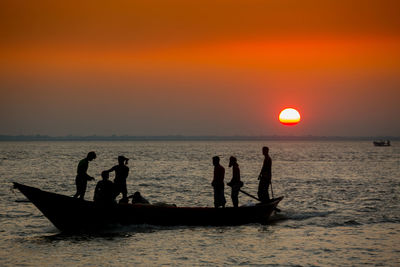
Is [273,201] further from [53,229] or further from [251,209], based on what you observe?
[53,229]

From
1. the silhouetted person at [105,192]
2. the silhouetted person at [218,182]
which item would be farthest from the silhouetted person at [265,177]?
the silhouetted person at [105,192]

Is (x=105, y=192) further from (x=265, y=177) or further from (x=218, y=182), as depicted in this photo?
(x=265, y=177)

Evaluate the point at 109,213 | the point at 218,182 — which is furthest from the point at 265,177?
the point at 109,213

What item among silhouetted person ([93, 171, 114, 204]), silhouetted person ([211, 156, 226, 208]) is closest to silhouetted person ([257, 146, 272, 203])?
silhouetted person ([211, 156, 226, 208])

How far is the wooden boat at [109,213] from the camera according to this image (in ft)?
65.7

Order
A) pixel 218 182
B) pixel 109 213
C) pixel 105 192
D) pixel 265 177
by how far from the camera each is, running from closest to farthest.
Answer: pixel 105 192 → pixel 109 213 → pixel 218 182 → pixel 265 177

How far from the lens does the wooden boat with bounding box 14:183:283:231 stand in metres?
20.0

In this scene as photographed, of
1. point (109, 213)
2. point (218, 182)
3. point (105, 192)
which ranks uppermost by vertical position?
point (218, 182)

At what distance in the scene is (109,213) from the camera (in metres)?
20.5

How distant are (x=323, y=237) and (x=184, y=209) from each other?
4.95 meters

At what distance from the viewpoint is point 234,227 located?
71.8 feet

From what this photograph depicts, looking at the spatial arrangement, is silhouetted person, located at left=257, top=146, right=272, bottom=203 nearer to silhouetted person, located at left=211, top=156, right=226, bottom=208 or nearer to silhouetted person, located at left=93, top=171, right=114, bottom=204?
silhouetted person, located at left=211, top=156, right=226, bottom=208

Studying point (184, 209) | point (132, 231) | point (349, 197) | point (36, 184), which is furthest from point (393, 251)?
point (36, 184)

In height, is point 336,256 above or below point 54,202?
below
